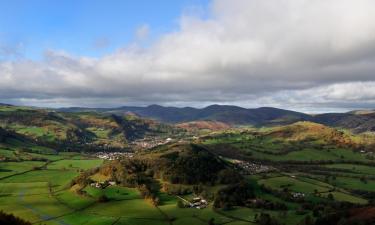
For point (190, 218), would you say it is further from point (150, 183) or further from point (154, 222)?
point (150, 183)

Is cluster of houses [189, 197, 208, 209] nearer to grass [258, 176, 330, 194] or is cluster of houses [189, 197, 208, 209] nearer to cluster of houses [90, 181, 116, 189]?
cluster of houses [90, 181, 116, 189]

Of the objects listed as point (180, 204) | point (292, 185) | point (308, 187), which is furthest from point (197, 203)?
point (308, 187)

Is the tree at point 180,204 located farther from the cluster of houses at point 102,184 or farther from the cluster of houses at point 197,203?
the cluster of houses at point 102,184

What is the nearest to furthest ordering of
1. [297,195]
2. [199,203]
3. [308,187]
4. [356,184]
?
[199,203] → [297,195] → [308,187] → [356,184]

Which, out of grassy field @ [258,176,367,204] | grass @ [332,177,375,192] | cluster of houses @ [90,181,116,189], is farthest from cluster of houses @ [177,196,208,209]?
grass @ [332,177,375,192]

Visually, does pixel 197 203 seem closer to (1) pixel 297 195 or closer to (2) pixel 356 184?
(1) pixel 297 195

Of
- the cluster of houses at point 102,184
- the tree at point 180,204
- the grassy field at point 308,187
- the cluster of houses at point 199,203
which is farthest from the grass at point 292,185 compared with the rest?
the cluster of houses at point 102,184

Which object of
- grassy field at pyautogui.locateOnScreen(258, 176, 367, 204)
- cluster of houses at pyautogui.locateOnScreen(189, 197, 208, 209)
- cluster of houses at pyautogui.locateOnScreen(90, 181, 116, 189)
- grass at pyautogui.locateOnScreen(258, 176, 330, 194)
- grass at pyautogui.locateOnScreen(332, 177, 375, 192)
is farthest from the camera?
grass at pyautogui.locateOnScreen(332, 177, 375, 192)

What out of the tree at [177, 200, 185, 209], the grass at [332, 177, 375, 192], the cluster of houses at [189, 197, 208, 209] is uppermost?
the tree at [177, 200, 185, 209]

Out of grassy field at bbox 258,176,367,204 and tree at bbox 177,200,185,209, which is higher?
tree at bbox 177,200,185,209

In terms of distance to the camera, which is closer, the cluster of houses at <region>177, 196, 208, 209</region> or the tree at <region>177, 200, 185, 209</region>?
the tree at <region>177, 200, 185, 209</region>

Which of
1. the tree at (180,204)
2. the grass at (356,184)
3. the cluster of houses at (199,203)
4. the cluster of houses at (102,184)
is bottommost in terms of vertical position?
the grass at (356,184)
